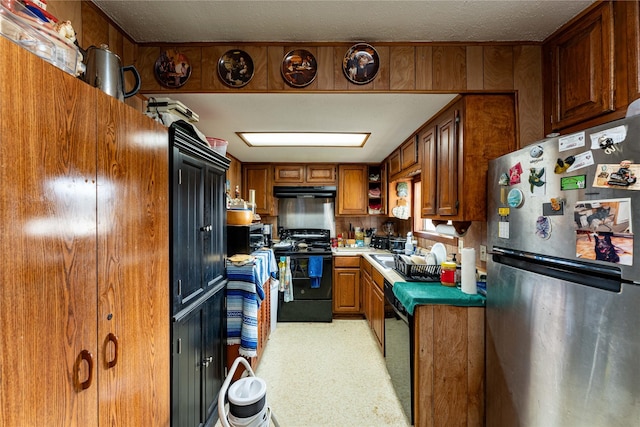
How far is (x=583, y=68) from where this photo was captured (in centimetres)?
142

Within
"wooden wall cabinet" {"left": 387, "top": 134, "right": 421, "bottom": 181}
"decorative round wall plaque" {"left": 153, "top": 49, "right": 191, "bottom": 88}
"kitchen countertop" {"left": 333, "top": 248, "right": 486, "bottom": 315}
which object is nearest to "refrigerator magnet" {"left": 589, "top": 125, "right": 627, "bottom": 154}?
"kitchen countertop" {"left": 333, "top": 248, "right": 486, "bottom": 315}

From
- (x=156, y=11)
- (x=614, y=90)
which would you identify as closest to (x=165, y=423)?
(x=156, y=11)

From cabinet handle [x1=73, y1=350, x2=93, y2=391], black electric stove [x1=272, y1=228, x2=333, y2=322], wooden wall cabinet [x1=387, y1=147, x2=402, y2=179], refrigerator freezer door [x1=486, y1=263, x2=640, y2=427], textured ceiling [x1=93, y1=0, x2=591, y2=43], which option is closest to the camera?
cabinet handle [x1=73, y1=350, x2=93, y2=391]

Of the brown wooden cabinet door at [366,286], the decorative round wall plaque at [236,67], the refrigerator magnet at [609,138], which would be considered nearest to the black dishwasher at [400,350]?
the brown wooden cabinet door at [366,286]

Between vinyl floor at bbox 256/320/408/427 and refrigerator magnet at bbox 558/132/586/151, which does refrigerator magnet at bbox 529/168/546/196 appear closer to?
refrigerator magnet at bbox 558/132/586/151

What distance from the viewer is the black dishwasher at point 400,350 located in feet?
5.83

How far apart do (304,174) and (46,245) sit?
3491mm

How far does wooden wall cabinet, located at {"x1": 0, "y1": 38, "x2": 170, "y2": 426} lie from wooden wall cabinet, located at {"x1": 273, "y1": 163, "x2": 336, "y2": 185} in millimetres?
2869

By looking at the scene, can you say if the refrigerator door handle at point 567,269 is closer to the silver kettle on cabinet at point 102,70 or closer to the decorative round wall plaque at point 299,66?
the decorative round wall plaque at point 299,66

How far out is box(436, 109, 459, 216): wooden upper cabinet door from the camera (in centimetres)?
187

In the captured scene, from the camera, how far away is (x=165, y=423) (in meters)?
1.32

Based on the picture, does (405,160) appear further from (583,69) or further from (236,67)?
(236,67)

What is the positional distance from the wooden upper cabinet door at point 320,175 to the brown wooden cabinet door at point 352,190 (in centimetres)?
13

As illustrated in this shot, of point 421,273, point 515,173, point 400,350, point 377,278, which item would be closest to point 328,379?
point 400,350
